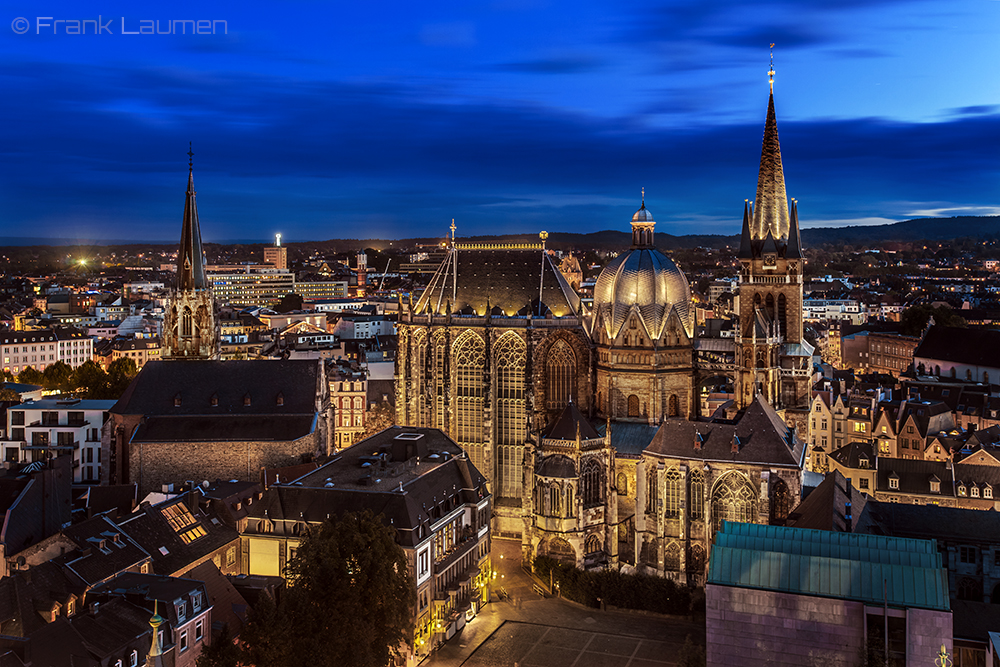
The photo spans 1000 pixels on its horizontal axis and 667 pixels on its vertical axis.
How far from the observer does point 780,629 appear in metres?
47.1

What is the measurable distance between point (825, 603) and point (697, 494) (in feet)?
109

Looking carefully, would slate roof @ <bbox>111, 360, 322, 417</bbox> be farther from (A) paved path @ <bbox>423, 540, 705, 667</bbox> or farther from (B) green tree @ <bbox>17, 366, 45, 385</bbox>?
(B) green tree @ <bbox>17, 366, 45, 385</bbox>

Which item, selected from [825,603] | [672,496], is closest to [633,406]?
[672,496]

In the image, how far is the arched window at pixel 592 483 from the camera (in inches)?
3300

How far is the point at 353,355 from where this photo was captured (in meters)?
178

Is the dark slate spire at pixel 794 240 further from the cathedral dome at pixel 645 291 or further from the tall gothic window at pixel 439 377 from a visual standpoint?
the tall gothic window at pixel 439 377

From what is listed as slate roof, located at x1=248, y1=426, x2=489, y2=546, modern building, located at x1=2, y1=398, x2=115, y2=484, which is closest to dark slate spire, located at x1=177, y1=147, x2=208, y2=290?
modern building, located at x1=2, y1=398, x2=115, y2=484

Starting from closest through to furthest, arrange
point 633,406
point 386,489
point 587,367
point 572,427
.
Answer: point 386,489, point 572,427, point 633,406, point 587,367

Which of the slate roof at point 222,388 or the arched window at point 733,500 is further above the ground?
the slate roof at point 222,388

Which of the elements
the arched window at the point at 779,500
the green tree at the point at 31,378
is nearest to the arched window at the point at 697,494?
the arched window at the point at 779,500

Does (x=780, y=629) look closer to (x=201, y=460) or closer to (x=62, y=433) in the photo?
(x=201, y=460)

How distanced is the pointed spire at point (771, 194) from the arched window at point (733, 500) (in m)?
27.2

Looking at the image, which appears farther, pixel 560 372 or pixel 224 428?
pixel 560 372

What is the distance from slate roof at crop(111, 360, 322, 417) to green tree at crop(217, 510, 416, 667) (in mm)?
32664
